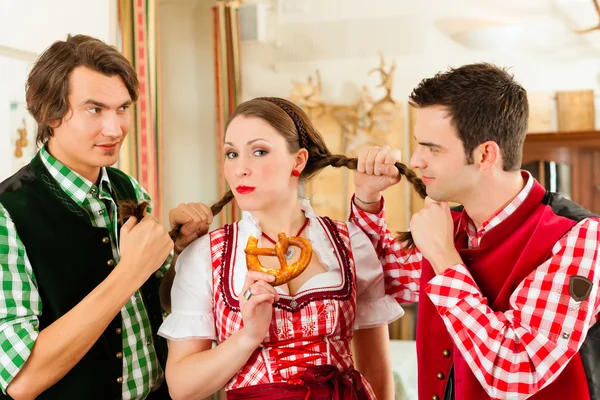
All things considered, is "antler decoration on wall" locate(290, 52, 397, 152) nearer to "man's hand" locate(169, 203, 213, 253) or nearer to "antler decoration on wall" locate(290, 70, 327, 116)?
"antler decoration on wall" locate(290, 70, 327, 116)

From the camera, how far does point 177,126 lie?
6.29 m

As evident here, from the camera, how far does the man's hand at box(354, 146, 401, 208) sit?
1926 millimetres

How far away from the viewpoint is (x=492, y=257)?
173cm

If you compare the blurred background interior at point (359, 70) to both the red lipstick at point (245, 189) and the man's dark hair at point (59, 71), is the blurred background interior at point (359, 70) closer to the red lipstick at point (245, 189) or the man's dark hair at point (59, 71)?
the man's dark hair at point (59, 71)

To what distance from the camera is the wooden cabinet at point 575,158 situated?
489 centimetres

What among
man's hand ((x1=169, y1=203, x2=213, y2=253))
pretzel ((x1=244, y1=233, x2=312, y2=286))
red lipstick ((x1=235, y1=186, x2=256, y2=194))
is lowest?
pretzel ((x1=244, y1=233, x2=312, y2=286))

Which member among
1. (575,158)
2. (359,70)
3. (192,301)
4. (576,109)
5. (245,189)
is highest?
(359,70)

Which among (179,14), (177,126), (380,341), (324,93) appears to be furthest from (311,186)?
(380,341)

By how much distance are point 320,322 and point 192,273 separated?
359 millimetres

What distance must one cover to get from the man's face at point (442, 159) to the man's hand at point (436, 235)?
4 cm

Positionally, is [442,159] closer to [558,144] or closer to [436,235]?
[436,235]

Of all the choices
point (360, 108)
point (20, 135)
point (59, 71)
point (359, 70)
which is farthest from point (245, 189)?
point (359, 70)

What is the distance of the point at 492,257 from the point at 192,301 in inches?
30.1

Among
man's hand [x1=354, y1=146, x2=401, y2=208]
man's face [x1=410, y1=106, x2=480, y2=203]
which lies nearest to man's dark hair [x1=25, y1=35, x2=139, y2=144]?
man's hand [x1=354, y1=146, x2=401, y2=208]
